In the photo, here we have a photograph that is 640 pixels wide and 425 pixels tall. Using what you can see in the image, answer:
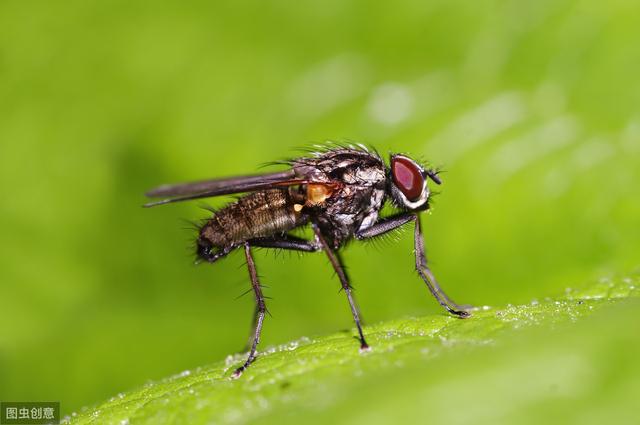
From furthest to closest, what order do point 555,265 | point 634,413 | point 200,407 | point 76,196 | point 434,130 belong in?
point 76,196 → point 434,130 → point 555,265 → point 200,407 → point 634,413

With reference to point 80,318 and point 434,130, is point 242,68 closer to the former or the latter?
point 434,130

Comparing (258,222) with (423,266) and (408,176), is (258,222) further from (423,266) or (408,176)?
(423,266)

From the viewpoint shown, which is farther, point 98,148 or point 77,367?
point 98,148

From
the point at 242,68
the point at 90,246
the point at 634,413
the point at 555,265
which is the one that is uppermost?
the point at 242,68

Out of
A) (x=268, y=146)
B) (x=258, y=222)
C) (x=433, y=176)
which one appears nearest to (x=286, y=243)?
(x=258, y=222)

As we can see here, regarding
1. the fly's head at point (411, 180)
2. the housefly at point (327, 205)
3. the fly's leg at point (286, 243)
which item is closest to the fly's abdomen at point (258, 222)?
the housefly at point (327, 205)

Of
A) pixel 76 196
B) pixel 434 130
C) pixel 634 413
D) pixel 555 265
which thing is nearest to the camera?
pixel 634 413

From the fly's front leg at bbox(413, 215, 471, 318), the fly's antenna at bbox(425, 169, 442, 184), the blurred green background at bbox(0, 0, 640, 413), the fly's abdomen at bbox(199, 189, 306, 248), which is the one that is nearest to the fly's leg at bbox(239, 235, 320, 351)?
the fly's abdomen at bbox(199, 189, 306, 248)

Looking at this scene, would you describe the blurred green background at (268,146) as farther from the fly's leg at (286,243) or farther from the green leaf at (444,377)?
the green leaf at (444,377)

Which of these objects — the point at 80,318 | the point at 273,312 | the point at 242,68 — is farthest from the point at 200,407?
the point at 242,68
